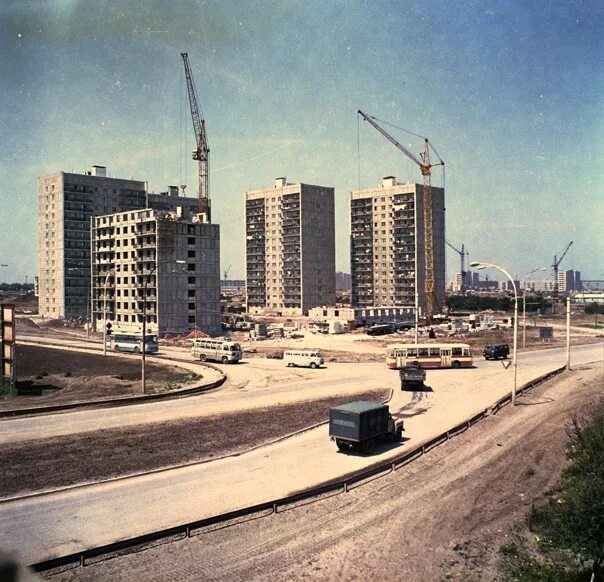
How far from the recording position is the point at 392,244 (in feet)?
520

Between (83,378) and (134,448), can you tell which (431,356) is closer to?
(83,378)

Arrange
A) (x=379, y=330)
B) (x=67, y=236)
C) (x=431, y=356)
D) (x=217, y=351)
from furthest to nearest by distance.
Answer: (x=67, y=236) → (x=379, y=330) → (x=217, y=351) → (x=431, y=356)

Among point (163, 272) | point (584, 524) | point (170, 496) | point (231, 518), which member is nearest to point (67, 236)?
point (163, 272)

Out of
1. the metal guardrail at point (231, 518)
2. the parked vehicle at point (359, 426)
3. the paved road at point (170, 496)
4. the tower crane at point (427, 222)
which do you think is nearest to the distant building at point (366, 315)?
the tower crane at point (427, 222)

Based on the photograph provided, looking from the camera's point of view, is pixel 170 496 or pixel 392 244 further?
pixel 392 244

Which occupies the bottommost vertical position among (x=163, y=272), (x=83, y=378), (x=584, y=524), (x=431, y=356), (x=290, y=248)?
(x=83, y=378)

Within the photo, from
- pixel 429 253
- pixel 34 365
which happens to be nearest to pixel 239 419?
pixel 34 365

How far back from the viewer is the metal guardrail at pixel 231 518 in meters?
13.8

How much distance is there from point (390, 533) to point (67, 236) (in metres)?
130

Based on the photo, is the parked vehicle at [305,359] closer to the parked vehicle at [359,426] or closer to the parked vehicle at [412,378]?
the parked vehicle at [412,378]

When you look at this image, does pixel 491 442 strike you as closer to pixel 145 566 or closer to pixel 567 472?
pixel 567 472

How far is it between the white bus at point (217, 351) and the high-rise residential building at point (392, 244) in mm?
97713

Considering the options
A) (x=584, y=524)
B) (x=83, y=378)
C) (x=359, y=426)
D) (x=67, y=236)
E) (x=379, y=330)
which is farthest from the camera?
(x=67, y=236)

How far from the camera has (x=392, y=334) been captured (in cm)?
Answer: 9781
